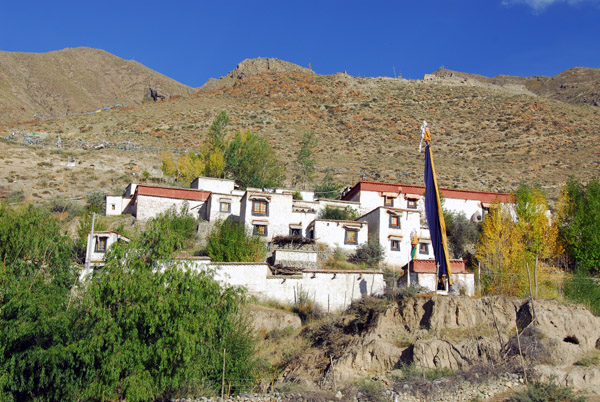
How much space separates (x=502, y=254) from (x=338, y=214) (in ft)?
35.9

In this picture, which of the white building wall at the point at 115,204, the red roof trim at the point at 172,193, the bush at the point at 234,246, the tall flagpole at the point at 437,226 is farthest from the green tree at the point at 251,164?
the tall flagpole at the point at 437,226

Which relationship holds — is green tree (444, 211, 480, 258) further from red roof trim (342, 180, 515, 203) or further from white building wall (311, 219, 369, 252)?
white building wall (311, 219, 369, 252)

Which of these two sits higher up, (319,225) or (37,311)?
(319,225)

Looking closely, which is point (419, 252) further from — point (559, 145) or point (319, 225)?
point (559, 145)

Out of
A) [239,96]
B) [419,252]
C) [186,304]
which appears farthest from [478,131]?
[186,304]

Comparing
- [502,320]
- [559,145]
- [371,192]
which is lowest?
[502,320]

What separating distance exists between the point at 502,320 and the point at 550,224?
697 inches

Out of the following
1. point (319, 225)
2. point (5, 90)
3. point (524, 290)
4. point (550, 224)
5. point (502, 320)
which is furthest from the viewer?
point (5, 90)

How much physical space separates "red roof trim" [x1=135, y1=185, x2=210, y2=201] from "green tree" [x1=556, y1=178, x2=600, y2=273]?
75.7 ft

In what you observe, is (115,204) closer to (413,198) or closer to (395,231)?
(395,231)

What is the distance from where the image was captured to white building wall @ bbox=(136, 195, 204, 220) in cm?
3888

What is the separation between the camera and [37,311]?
1797cm

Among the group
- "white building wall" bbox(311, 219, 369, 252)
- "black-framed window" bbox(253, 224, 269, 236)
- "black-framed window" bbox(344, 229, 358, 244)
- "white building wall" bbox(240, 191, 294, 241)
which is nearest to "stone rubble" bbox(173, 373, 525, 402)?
"white building wall" bbox(311, 219, 369, 252)

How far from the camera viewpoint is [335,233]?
35312 millimetres
